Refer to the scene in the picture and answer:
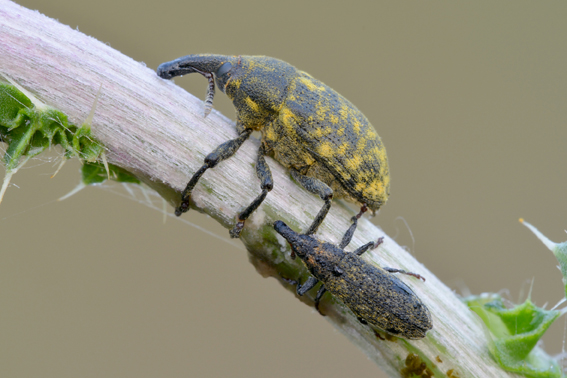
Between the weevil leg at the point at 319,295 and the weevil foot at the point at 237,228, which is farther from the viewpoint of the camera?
the weevil leg at the point at 319,295

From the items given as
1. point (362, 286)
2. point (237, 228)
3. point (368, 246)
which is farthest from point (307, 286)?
point (237, 228)

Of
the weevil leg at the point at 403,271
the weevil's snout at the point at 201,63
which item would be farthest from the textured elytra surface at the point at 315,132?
the weevil leg at the point at 403,271

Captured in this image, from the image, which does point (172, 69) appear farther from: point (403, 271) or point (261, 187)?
point (403, 271)

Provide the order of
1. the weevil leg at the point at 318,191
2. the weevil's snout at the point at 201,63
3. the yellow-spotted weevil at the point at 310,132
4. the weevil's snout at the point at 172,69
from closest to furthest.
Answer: the weevil leg at the point at 318,191 < the weevil's snout at the point at 172,69 < the yellow-spotted weevil at the point at 310,132 < the weevil's snout at the point at 201,63

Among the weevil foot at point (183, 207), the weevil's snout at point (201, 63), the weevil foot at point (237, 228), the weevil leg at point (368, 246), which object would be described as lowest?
Result: the weevil foot at point (183, 207)

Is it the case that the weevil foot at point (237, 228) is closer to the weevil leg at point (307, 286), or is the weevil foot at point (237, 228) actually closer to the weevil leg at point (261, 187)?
the weevil leg at point (261, 187)
